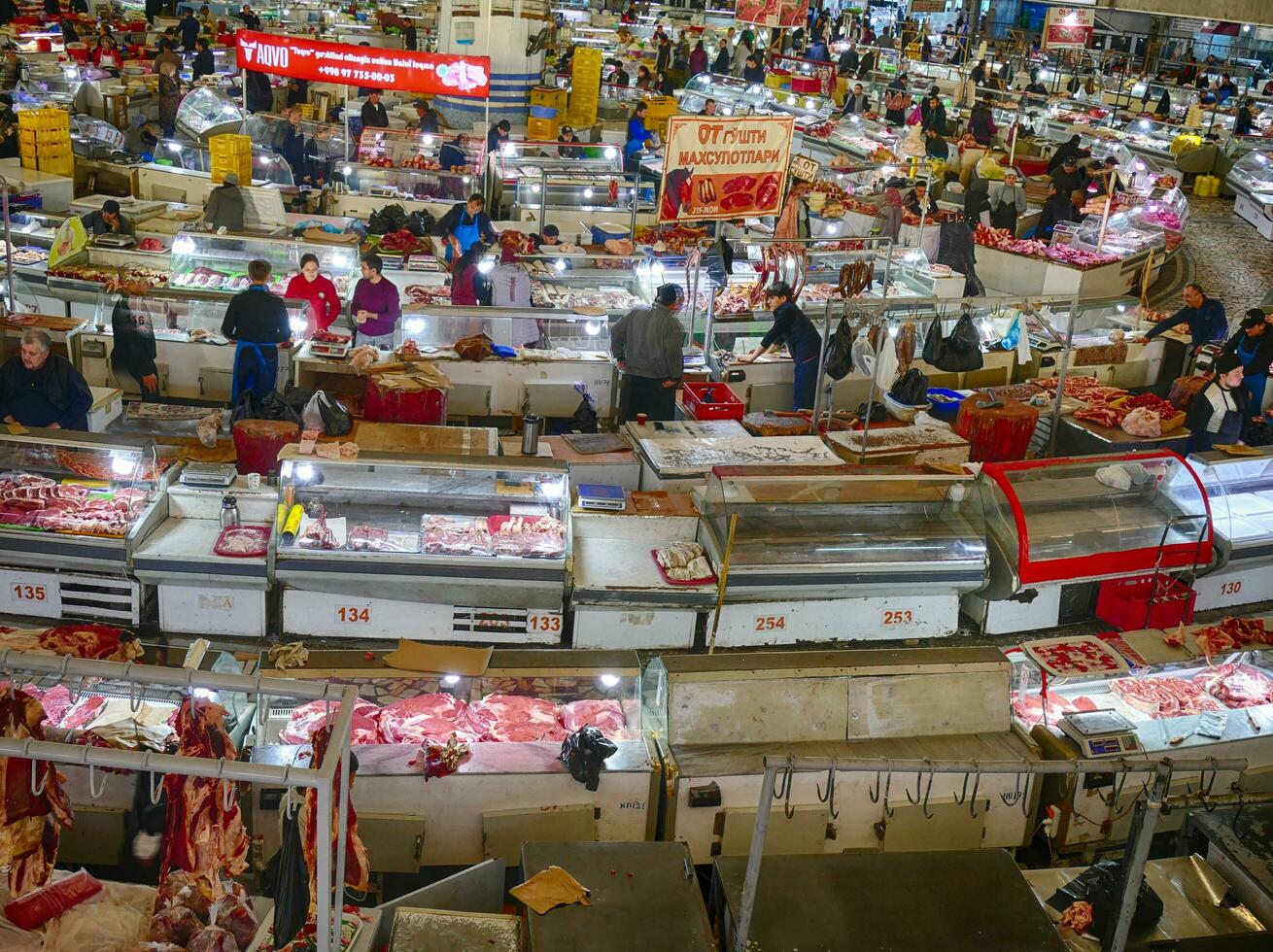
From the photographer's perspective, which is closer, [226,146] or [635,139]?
[226,146]

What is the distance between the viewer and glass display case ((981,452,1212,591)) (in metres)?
8.95

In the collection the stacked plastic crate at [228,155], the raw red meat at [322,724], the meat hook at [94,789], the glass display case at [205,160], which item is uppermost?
the stacked plastic crate at [228,155]

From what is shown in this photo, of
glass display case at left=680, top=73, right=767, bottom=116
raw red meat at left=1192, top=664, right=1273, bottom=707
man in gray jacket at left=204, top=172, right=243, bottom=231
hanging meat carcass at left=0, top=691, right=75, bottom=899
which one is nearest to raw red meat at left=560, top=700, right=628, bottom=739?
hanging meat carcass at left=0, top=691, right=75, bottom=899

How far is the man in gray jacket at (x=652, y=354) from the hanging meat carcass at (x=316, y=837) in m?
5.93

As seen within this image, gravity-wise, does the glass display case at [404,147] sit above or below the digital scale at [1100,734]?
above

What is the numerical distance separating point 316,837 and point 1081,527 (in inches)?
246

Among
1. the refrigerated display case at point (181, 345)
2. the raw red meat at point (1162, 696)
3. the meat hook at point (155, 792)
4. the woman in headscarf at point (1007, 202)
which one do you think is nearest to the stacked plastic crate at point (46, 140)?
the refrigerated display case at point (181, 345)

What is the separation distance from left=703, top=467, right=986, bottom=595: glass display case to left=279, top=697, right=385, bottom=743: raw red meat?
2694 millimetres

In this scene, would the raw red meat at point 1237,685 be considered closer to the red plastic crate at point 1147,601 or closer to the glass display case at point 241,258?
the red plastic crate at point 1147,601

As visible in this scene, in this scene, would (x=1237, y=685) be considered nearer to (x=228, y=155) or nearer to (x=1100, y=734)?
(x=1100, y=734)

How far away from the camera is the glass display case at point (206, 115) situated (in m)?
19.5

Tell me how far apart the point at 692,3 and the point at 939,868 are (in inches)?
1902

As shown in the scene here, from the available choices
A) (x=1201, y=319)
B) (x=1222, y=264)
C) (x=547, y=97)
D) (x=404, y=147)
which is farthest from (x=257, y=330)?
(x=1222, y=264)

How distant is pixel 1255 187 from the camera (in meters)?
24.0
